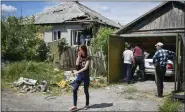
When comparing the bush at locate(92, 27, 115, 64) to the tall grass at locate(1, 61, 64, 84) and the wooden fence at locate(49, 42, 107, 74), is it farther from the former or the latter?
the tall grass at locate(1, 61, 64, 84)

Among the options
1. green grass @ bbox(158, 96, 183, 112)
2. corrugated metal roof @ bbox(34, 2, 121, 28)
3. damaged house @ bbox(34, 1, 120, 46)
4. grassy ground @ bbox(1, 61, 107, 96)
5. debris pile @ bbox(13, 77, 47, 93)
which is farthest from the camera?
corrugated metal roof @ bbox(34, 2, 121, 28)

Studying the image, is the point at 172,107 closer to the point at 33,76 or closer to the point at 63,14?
the point at 33,76

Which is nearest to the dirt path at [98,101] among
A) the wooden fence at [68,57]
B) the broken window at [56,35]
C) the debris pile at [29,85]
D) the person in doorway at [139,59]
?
the debris pile at [29,85]

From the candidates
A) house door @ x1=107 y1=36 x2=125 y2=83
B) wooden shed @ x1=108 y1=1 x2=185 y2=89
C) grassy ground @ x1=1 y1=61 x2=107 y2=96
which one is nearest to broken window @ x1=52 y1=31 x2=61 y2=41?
wooden shed @ x1=108 y1=1 x2=185 y2=89

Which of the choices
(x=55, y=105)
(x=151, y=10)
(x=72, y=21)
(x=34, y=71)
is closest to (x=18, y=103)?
(x=55, y=105)

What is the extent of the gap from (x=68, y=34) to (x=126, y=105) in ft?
49.4

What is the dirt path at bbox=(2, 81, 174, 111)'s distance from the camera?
351 inches

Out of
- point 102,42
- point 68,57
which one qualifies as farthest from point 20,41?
point 102,42

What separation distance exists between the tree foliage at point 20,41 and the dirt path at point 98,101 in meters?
6.72

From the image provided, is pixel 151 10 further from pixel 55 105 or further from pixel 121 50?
pixel 55 105

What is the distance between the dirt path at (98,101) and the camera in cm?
892

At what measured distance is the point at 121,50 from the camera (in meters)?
15.4

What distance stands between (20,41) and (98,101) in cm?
965

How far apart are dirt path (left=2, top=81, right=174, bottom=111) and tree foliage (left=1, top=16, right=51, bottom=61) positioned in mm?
6725
